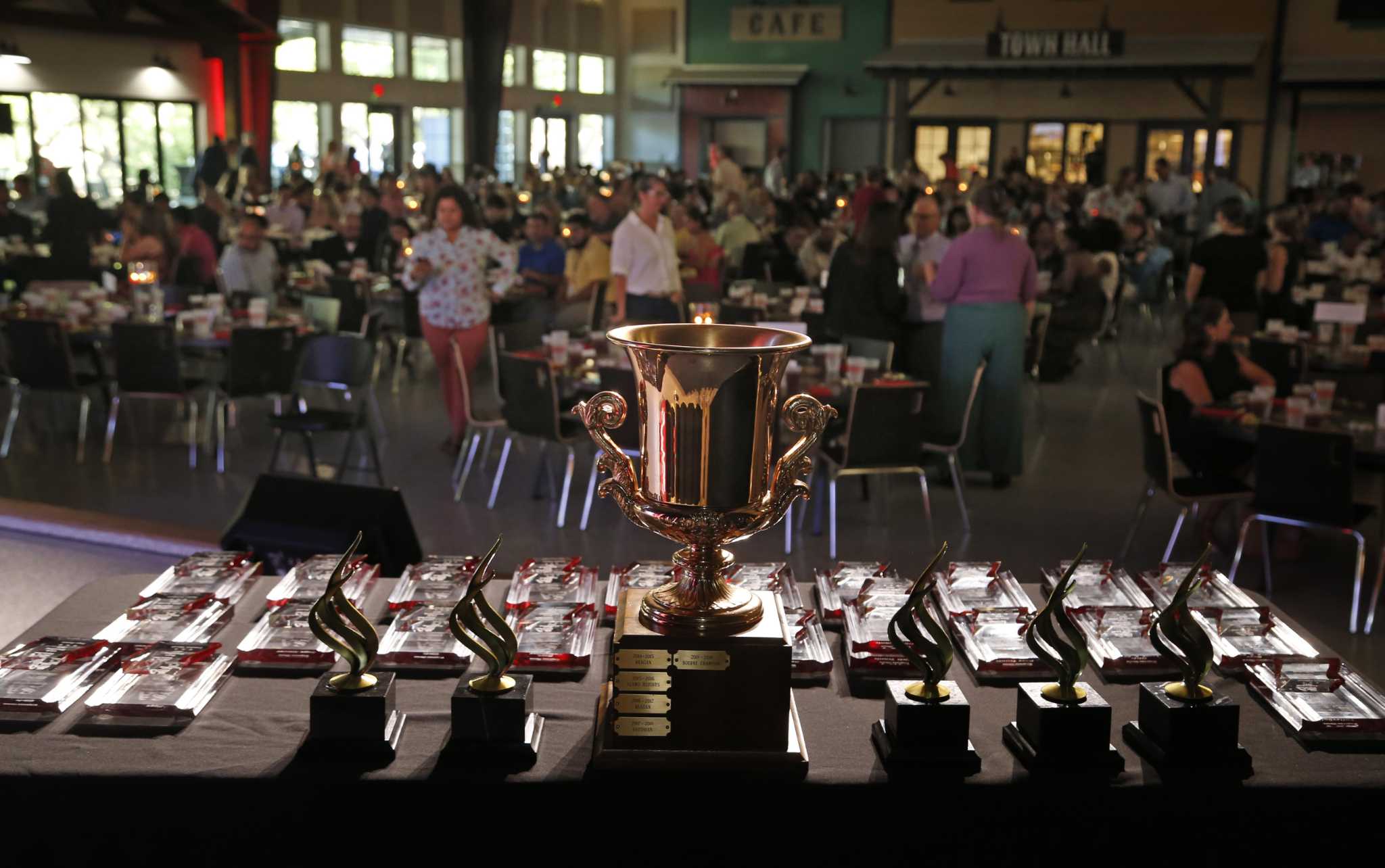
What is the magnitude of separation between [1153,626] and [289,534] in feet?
7.63

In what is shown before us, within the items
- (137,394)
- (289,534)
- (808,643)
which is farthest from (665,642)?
(137,394)

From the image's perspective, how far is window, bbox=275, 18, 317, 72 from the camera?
22.2 metres

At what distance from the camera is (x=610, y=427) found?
2.03 m

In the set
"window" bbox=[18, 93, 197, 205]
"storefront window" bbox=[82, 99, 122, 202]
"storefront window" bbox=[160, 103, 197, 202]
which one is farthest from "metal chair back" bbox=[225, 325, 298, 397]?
"storefront window" bbox=[160, 103, 197, 202]

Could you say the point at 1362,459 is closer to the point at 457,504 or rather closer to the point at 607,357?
the point at 607,357

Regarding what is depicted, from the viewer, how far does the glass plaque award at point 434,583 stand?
2.60 m

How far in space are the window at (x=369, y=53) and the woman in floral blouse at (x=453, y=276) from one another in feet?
57.0

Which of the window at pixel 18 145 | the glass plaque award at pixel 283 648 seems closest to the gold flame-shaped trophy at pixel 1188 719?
the glass plaque award at pixel 283 648

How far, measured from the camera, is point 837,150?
28.0m

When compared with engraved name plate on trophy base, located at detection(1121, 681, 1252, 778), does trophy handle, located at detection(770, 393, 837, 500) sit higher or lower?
higher

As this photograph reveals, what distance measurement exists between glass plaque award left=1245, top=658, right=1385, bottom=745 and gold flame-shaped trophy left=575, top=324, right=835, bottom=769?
0.85m

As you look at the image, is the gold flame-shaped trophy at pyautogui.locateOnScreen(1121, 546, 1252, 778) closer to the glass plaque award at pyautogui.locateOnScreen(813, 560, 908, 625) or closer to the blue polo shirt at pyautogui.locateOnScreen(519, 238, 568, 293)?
the glass plaque award at pyautogui.locateOnScreen(813, 560, 908, 625)

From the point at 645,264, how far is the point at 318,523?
4.49m

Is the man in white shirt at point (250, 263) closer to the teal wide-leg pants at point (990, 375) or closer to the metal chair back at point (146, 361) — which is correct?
the metal chair back at point (146, 361)
